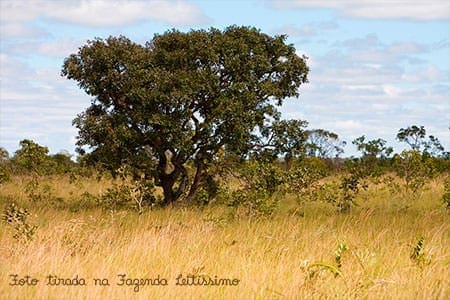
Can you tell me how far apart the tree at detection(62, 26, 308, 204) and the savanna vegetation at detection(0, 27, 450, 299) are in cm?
5

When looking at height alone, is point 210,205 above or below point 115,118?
below

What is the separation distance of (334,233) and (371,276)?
3.19 metres

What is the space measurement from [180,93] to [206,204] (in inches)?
145

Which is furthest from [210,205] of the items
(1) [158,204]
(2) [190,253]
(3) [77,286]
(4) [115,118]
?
(3) [77,286]

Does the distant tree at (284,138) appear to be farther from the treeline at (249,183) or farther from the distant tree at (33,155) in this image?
the distant tree at (33,155)

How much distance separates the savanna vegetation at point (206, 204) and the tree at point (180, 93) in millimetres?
46

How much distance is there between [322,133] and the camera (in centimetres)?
5009

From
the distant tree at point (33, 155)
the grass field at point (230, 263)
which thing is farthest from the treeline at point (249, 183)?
the grass field at point (230, 263)

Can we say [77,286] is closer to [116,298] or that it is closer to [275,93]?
[116,298]

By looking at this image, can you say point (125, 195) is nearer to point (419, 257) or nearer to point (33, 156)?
point (33, 156)

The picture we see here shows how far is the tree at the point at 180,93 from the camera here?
20672 millimetres

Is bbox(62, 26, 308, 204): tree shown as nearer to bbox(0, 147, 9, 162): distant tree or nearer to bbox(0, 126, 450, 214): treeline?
bbox(0, 126, 450, 214): treeline

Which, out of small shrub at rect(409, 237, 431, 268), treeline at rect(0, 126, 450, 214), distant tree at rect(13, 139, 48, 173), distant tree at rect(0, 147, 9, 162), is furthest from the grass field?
distant tree at rect(0, 147, 9, 162)

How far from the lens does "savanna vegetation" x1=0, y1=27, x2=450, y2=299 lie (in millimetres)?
9266
